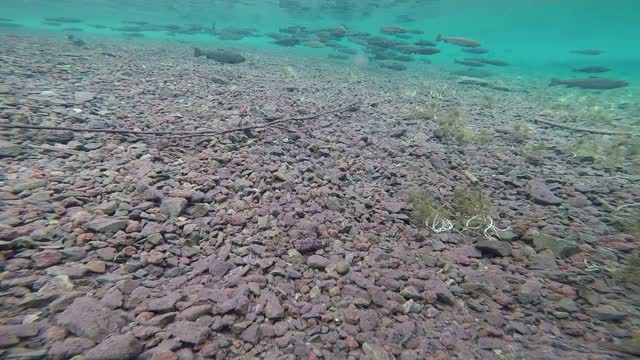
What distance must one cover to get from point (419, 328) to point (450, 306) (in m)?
0.45

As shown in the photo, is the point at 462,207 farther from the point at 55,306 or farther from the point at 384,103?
the point at 384,103

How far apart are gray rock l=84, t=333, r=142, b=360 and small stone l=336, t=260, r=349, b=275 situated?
1.74 meters

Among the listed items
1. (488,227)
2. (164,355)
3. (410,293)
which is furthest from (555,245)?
(164,355)

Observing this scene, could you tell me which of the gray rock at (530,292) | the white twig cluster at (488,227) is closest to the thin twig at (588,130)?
the white twig cluster at (488,227)

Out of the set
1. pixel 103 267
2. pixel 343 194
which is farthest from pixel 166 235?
pixel 343 194

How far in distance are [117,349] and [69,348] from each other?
0.29 m

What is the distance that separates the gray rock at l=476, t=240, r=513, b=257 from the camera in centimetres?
336

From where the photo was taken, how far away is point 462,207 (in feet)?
13.5

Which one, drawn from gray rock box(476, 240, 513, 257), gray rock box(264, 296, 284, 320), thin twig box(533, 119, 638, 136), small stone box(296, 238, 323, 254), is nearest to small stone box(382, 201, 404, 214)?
gray rock box(476, 240, 513, 257)

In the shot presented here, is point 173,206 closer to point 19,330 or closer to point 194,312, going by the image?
point 194,312

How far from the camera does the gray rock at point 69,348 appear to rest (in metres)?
1.85

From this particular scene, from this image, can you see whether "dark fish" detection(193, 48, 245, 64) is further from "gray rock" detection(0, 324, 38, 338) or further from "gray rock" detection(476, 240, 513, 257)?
"gray rock" detection(0, 324, 38, 338)

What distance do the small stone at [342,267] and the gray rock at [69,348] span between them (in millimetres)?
2004

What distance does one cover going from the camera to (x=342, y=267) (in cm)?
296
